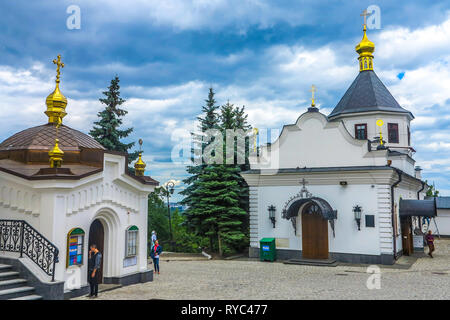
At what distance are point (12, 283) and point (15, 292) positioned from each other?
1.12 ft

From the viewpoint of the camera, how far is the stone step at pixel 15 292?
9539 millimetres

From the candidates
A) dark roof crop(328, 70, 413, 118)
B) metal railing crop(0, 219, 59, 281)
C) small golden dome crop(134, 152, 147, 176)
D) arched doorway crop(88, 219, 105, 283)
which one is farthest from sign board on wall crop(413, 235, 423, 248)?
metal railing crop(0, 219, 59, 281)

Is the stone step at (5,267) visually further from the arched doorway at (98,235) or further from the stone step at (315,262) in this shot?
the stone step at (315,262)

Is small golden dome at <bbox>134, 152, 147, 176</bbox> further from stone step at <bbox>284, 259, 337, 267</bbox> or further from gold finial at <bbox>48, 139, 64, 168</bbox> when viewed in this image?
stone step at <bbox>284, 259, 337, 267</bbox>

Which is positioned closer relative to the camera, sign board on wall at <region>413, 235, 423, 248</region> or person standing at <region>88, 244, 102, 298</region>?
person standing at <region>88, 244, 102, 298</region>

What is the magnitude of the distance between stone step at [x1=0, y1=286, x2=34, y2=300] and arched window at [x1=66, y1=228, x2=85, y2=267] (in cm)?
121

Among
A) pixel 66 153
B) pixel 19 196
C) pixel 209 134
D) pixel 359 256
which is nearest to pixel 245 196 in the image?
pixel 209 134

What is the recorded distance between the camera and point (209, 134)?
85.9 feet

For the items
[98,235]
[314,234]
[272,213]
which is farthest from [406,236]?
[98,235]

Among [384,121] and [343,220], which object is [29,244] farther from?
[384,121]

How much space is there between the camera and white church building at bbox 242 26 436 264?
60.4ft

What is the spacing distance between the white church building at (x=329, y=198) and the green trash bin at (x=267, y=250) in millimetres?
706

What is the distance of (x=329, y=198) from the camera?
19.4 meters
